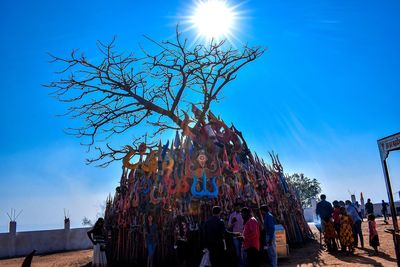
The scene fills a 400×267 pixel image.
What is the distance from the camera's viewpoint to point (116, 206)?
14297 millimetres

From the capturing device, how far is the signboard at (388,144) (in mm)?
7377

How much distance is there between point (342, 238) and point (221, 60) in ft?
26.4

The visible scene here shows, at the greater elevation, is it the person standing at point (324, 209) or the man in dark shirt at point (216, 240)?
the person standing at point (324, 209)

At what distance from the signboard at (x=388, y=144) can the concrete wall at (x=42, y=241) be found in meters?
20.4

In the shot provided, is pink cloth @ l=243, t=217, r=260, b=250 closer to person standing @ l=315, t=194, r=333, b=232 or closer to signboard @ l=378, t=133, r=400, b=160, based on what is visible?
signboard @ l=378, t=133, r=400, b=160

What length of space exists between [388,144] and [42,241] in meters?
21.5

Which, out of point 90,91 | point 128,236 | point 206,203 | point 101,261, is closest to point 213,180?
point 206,203

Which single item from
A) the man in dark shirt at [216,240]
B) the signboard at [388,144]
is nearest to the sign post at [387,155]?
the signboard at [388,144]

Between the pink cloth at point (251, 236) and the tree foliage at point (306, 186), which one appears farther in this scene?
the tree foliage at point (306, 186)

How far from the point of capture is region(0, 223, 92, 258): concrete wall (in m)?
21.6

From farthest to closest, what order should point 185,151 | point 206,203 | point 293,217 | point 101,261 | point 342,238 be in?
point 293,217, point 185,151, point 206,203, point 342,238, point 101,261

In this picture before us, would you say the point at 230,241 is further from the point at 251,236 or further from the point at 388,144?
the point at 388,144

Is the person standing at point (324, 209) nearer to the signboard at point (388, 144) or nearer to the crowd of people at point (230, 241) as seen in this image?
the crowd of people at point (230, 241)

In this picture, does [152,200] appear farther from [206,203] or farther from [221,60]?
[221,60]
